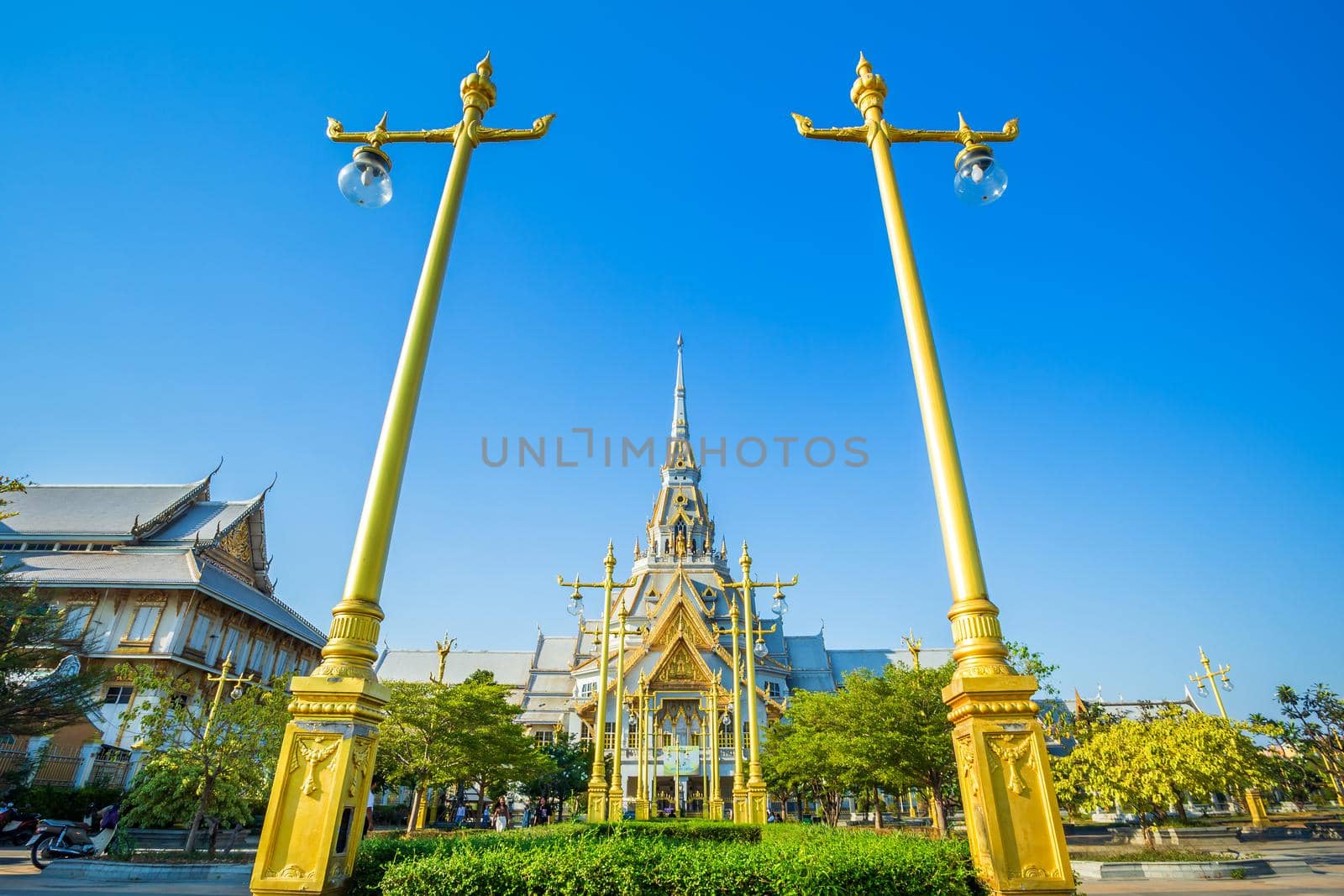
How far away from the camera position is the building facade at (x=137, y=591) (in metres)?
30.0

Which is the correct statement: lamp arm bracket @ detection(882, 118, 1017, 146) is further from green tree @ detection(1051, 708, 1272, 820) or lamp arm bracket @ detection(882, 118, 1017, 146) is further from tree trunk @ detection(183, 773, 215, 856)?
tree trunk @ detection(183, 773, 215, 856)

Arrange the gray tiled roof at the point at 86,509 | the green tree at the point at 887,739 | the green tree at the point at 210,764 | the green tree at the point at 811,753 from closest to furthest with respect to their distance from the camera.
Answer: the green tree at the point at 210,764, the green tree at the point at 887,739, the green tree at the point at 811,753, the gray tiled roof at the point at 86,509

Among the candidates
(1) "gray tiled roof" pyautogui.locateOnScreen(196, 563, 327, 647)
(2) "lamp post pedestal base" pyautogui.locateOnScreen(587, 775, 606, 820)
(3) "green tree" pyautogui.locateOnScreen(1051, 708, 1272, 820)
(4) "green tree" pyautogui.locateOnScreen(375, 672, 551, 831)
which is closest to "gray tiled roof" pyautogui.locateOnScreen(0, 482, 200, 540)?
(1) "gray tiled roof" pyautogui.locateOnScreen(196, 563, 327, 647)

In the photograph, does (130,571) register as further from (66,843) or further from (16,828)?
(66,843)

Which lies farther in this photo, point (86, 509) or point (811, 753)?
point (86, 509)

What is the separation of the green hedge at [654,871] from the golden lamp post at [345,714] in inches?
22.2

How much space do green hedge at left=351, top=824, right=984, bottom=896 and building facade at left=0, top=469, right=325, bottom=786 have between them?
30.3m

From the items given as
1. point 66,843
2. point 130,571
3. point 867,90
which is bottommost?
point 66,843

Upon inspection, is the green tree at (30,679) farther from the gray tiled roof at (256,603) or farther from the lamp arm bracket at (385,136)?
the lamp arm bracket at (385,136)

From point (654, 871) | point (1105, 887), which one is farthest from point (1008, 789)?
point (1105, 887)

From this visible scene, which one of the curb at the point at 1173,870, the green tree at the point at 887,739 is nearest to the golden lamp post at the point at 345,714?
the curb at the point at 1173,870

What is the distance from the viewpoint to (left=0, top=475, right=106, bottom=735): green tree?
20703 mm

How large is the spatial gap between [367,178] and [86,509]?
44101mm

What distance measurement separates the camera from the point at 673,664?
47438 millimetres
